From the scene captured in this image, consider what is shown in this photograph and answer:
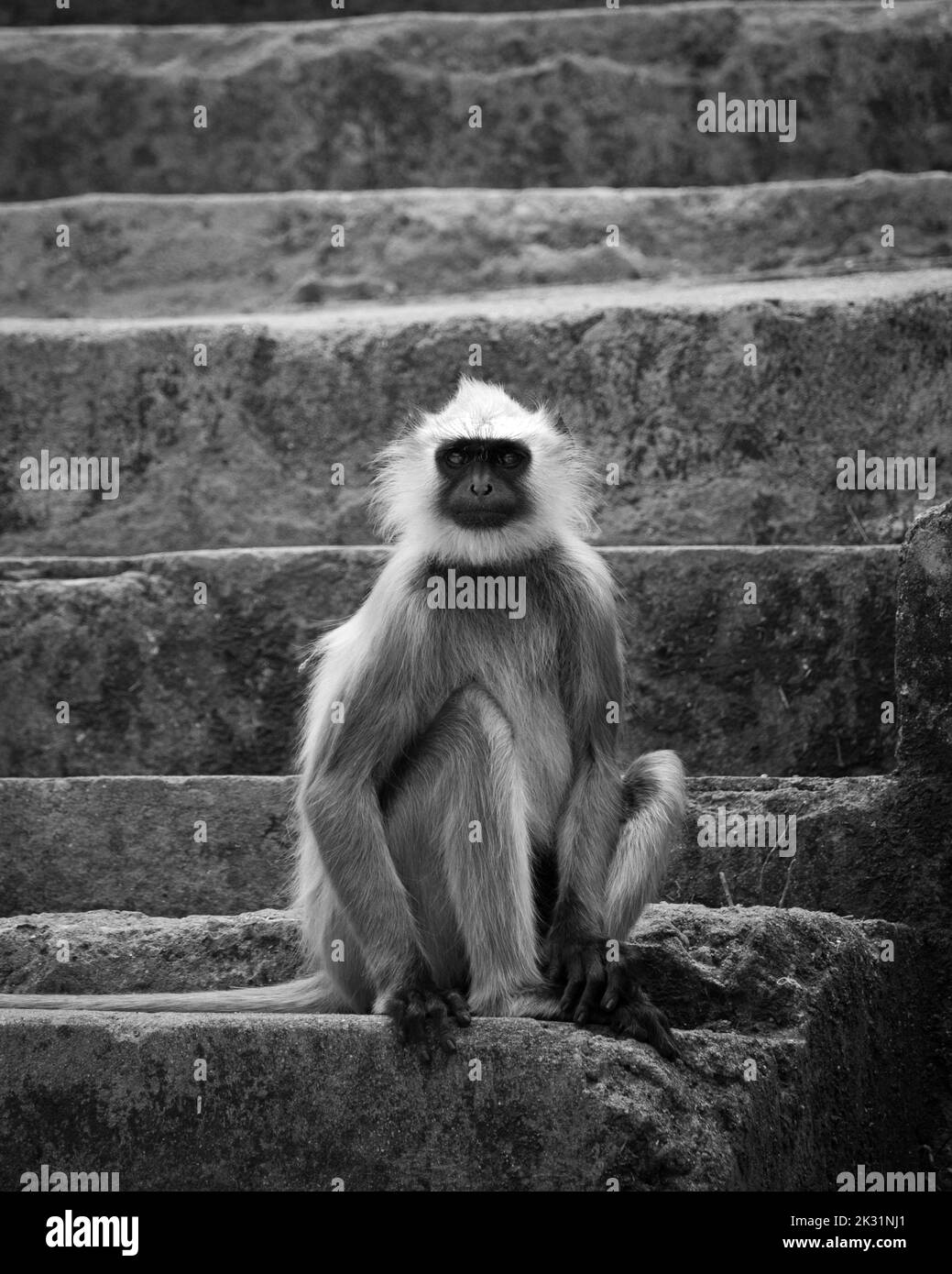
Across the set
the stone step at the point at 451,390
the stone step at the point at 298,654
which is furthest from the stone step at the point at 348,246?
the stone step at the point at 298,654

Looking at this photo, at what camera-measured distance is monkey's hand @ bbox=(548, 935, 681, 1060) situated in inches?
176

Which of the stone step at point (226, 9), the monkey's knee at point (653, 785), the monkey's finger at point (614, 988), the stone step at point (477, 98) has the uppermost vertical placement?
the stone step at point (226, 9)

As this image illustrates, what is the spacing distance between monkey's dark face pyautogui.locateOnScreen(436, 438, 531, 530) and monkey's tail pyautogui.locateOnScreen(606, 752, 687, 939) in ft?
2.96

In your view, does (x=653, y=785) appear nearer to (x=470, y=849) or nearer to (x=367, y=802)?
(x=470, y=849)

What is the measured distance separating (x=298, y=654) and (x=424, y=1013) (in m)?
2.45

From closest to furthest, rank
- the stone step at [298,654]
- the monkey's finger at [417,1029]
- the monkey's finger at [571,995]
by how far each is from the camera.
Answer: the monkey's finger at [417,1029], the monkey's finger at [571,995], the stone step at [298,654]

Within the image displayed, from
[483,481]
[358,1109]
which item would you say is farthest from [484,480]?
[358,1109]

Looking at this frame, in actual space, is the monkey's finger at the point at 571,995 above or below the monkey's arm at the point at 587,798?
below

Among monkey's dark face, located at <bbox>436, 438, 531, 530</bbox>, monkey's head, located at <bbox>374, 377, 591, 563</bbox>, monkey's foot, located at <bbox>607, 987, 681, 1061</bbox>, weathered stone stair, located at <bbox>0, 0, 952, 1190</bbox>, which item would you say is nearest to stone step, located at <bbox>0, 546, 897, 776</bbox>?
weathered stone stair, located at <bbox>0, 0, 952, 1190</bbox>

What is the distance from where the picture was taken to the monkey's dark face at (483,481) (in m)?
5.58

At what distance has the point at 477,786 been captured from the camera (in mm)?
5023

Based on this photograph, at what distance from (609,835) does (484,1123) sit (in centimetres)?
125

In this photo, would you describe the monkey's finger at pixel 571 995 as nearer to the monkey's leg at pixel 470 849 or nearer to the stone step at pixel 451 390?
the monkey's leg at pixel 470 849

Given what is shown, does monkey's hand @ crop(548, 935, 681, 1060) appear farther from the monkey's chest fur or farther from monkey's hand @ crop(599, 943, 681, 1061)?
the monkey's chest fur
